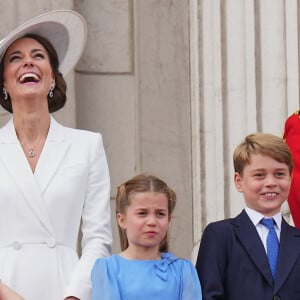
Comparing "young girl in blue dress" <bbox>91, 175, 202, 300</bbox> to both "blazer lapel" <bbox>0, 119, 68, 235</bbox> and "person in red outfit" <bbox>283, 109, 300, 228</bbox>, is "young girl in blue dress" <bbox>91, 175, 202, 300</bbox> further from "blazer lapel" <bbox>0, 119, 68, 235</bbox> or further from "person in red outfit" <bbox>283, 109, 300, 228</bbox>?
"person in red outfit" <bbox>283, 109, 300, 228</bbox>

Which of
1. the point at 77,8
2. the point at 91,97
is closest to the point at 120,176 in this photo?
the point at 91,97

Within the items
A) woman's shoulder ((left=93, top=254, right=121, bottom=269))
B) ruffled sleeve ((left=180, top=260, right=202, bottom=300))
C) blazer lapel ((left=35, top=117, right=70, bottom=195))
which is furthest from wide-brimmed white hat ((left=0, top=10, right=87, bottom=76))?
ruffled sleeve ((left=180, top=260, right=202, bottom=300))

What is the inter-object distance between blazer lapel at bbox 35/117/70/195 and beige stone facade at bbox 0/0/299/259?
1566 millimetres

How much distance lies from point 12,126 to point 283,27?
1.99 m

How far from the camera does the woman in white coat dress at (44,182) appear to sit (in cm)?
503

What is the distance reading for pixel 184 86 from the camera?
7137 mm

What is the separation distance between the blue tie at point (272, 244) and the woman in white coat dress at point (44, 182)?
0.57 m

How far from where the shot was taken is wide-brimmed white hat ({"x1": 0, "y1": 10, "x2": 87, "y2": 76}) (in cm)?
526

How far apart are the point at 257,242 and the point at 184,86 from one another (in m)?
2.16

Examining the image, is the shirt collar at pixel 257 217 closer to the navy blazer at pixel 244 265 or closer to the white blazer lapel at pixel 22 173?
the navy blazer at pixel 244 265

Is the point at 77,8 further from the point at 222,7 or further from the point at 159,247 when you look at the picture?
the point at 159,247

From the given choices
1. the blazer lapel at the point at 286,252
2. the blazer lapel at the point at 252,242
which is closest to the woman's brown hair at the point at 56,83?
the blazer lapel at the point at 252,242

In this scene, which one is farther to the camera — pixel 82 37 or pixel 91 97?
pixel 91 97

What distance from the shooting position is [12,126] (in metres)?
5.21
